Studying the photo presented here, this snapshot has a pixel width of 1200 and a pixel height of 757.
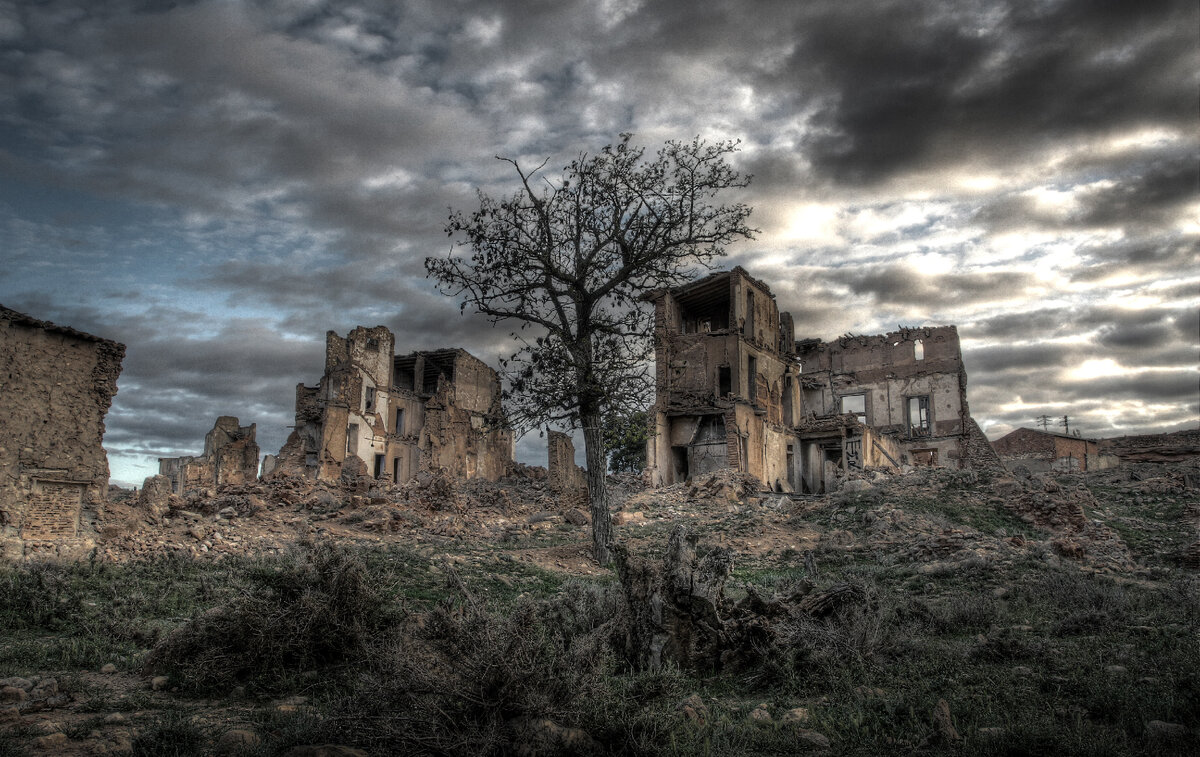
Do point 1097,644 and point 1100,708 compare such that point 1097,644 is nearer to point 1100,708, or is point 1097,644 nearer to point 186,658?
point 1100,708

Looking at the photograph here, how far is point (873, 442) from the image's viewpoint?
34.7 metres

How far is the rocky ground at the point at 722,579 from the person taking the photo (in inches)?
191

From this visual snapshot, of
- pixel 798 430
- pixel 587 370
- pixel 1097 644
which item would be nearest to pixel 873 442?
pixel 798 430

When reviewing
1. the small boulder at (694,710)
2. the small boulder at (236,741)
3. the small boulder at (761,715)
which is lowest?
the small boulder at (761,715)

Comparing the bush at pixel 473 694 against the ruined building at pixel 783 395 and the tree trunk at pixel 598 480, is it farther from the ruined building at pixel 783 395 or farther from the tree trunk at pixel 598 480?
the ruined building at pixel 783 395

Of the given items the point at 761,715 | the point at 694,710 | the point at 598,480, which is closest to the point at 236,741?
the point at 694,710

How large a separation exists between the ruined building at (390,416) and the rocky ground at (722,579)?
14.2m

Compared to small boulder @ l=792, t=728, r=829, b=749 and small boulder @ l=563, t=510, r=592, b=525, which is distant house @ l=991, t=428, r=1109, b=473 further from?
small boulder @ l=792, t=728, r=829, b=749

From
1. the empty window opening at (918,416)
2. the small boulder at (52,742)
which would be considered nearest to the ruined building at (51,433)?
the small boulder at (52,742)

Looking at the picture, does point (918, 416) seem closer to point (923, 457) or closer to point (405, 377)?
point (923, 457)

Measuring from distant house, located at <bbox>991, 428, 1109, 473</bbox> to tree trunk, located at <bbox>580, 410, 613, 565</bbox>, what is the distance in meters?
33.2

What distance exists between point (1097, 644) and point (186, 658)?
8585 mm

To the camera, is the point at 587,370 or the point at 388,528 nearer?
the point at 587,370

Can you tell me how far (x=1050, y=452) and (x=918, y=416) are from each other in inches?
292
